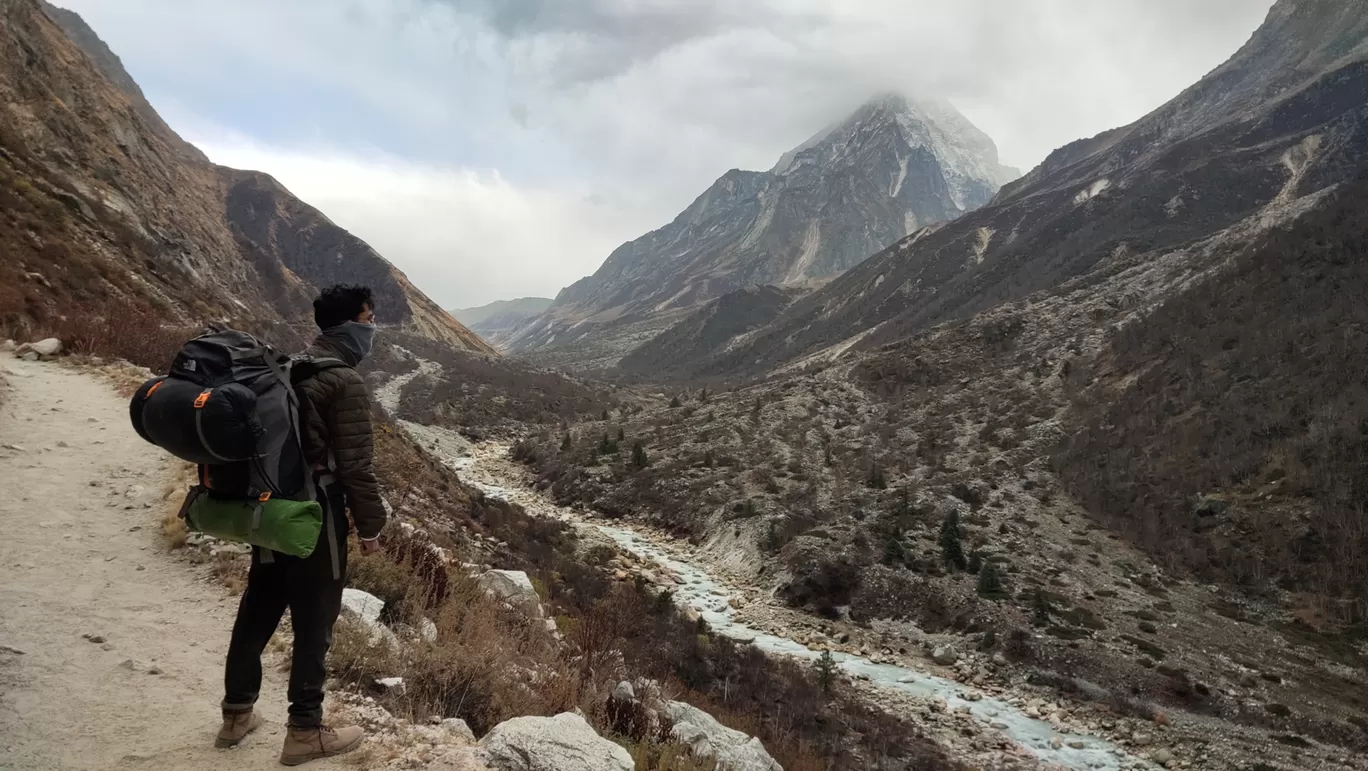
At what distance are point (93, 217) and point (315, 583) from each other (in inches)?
1091

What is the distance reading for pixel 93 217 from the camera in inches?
917

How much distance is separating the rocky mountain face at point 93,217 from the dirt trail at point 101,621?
7840 millimetres

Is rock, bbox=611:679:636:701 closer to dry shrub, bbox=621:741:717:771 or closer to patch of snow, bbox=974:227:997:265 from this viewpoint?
dry shrub, bbox=621:741:717:771

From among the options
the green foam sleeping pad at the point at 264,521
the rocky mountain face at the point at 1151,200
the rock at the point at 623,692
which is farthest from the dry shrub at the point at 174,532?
the rocky mountain face at the point at 1151,200

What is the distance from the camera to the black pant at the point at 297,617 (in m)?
3.64

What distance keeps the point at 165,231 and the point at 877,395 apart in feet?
129

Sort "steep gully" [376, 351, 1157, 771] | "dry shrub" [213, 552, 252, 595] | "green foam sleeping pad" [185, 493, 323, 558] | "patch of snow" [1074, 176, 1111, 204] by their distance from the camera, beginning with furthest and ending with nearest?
"patch of snow" [1074, 176, 1111, 204]
"steep gully" [376, 351, 1157, 771]
"dry shrub" [213, 552, 252, 595]
"green foam sleeping pad" [185, 493, 323, 558]

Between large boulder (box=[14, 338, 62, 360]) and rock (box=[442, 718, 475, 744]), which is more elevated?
large boulder (box=[14, 338, 62, 360])

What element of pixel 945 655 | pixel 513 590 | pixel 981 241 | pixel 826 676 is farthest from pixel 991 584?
pixel 981 241

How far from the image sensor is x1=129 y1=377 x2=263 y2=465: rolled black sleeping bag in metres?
3.16

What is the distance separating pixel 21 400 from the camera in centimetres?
971

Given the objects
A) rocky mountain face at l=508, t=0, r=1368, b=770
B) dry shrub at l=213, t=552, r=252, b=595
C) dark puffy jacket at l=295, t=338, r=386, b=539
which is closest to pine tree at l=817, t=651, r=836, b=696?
rocky mountain face at l=508, t=0, r=1368, b=770

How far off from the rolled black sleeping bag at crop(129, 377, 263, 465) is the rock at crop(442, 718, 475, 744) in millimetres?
2286

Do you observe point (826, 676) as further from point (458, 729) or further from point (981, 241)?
point (981, 241)
